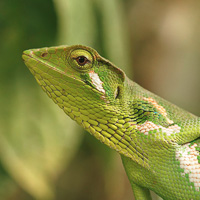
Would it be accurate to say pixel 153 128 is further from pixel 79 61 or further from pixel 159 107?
pixel 79 61

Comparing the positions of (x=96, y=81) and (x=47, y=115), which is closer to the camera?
(x=96, y=81)

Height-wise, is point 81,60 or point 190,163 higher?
point 81,60

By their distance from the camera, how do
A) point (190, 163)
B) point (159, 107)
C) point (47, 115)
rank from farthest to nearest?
point (47, 115) < point (159, 107) < point (190, 163)

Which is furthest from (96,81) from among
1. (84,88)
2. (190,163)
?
(190,163)

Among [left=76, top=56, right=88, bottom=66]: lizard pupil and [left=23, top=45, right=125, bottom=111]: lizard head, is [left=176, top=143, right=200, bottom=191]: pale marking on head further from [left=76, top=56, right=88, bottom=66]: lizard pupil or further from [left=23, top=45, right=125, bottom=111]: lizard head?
[left=76, top=56, right=88, bottom=66]: lizard pupil

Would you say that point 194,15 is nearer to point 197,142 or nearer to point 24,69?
point 24,69

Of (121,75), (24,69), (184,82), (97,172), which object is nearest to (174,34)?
(184,82)

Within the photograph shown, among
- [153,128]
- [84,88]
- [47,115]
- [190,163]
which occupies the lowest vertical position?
[47,115]

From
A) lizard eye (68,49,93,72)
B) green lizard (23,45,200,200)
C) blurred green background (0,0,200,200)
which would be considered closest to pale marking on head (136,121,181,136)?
green lizard (23,45,200,200)
